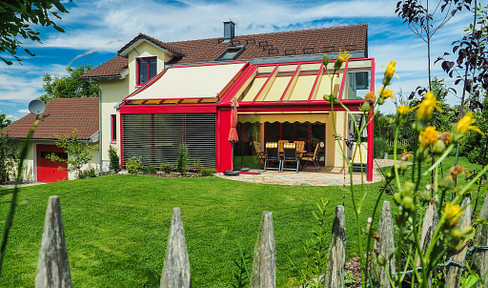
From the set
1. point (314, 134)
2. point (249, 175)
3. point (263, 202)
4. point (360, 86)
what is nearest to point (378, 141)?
point (360, 86)

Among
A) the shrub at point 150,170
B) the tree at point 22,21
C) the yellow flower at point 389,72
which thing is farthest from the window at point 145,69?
the yellow flower at point 389,72

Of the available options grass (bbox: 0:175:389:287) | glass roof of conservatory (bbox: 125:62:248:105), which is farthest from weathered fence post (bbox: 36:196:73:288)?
glass roof of conservatory (bbox: 125:62:248:105)

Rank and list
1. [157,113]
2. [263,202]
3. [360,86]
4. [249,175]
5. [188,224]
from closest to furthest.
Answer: [188,224] < [263,202] < [249,175] < [157,113] < [360,86]

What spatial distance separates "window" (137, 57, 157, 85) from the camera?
18.9m

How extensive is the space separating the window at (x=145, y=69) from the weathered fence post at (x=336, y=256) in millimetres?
Answer: 18639

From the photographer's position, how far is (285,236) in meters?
5.20

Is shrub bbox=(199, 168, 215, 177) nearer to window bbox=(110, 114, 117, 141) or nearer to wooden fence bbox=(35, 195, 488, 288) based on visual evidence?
window bbox=(110, 114, 117, 141)

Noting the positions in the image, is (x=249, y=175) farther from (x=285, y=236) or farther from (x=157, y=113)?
(x=285, y=236)

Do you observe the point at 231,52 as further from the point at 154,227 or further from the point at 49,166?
the point at 154,227

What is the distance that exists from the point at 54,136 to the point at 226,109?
12454 millimetres

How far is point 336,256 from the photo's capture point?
1.80 meters

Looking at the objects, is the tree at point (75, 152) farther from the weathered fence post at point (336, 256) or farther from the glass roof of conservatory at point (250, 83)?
the weathered fence post at point (336, 256)

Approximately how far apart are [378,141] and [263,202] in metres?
15.5

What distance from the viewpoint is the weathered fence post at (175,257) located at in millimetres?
1532
